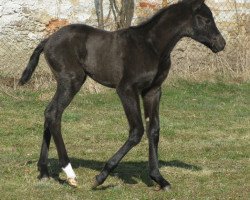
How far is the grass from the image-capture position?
8.09 metres

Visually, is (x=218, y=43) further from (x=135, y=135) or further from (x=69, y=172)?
(x=69, y=172)

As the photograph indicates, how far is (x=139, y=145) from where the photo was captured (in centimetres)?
1063

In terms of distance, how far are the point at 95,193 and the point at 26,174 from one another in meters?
1.16

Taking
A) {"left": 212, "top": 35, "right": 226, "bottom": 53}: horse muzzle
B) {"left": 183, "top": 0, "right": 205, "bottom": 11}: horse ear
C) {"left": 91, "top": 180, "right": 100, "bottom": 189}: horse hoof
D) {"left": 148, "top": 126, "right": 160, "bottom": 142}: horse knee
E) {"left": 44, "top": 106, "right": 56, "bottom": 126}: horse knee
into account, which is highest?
{"left": 183, "top": 0, "right": 205, "bottom": 11}: horse ear

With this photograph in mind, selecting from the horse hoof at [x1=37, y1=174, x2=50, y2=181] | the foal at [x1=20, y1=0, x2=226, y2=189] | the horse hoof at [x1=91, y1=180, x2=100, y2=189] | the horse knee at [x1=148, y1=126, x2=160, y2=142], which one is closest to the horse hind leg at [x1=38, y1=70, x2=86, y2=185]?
the foal at [x1=20, y1=0, x2=226, y2=189]

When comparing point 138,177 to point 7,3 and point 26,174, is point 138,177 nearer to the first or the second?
→ point 26,174

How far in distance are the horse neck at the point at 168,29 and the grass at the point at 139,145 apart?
1603mm

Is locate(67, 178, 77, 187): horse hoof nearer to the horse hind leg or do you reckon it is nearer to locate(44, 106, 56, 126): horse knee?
the horse hind leg

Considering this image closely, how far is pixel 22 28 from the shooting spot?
15836 millimetres

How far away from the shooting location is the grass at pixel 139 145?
8.09 m

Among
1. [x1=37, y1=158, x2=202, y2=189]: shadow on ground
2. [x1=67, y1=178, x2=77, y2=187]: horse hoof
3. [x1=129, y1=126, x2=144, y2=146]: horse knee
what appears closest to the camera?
[x1=129, y1=126, x2=144, y2=146]: horse knee

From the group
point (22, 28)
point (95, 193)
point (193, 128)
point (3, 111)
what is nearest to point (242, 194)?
point (95, 193)

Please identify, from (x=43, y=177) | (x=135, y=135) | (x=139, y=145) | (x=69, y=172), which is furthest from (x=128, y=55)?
(x=139, y=145)

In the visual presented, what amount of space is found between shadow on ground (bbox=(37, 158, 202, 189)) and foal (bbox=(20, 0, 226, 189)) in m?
0.52
